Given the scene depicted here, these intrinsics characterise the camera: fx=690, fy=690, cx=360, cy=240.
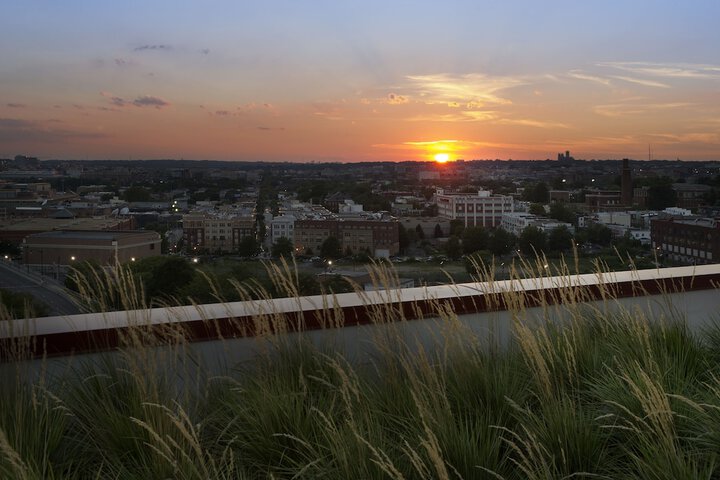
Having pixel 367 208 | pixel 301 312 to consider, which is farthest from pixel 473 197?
pixel 301 312

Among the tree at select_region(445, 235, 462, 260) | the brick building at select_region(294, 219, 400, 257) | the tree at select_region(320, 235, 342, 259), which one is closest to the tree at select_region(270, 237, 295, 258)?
the brick building at select_region(294, 219, 400, 257)

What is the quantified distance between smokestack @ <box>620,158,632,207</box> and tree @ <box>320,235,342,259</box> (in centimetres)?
488

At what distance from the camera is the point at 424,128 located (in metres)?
12.3

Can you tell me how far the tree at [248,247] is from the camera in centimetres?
639

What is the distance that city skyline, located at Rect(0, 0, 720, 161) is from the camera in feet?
28.1

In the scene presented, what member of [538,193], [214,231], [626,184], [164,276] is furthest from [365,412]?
[538,193]

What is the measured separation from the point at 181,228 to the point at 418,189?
5.72 meters

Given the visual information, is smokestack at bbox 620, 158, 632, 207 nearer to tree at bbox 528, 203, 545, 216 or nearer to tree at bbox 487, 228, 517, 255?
tree at bbox 528, 203, 545, 216

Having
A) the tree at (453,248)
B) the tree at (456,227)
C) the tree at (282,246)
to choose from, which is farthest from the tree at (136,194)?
the tree at (453,248)

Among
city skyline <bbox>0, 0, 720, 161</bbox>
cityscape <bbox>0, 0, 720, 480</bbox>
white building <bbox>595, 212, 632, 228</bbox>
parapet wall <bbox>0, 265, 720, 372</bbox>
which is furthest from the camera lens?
city skyline <bbox>0, 0, 720, 161</bbox>

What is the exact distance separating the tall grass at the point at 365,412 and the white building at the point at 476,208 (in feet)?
20.4

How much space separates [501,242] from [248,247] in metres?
2.61

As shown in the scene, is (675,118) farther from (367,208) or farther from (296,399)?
(296,399)

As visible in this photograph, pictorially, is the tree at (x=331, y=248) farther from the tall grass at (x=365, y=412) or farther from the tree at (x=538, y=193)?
the tree at (x=538, y=193)
